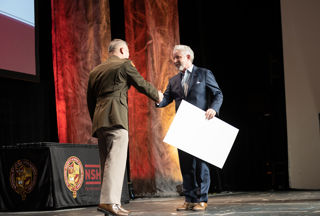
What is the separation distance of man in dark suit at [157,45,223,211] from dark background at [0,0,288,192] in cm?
255

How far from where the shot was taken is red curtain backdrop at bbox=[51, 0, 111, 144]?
16.7 ft

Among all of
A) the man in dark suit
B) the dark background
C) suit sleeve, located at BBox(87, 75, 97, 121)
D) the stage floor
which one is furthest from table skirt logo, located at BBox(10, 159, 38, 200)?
the dark background

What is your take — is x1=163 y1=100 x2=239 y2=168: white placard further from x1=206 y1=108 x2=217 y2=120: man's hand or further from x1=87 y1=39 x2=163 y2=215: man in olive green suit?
x1=87 y1=39 x2=163 y2=215: man in olive green suit

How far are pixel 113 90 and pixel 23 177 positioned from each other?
56.7 inches

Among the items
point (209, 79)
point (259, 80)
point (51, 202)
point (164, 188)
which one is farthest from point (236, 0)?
point (51, 202)

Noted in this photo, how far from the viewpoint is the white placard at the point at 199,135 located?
9.67ft

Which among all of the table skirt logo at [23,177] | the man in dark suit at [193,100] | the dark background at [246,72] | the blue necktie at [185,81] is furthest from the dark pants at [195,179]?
the dark background at [246,72]

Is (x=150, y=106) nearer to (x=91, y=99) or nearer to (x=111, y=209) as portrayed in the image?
(x=91, y=99)

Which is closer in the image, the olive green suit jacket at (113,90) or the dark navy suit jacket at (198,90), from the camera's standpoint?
the olive green suit jacket at (113,90)

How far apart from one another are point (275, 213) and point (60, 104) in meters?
3.15

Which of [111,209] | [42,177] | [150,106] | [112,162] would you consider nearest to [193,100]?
[112,162]

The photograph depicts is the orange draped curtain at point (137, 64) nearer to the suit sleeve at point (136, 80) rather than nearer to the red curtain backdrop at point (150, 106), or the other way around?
the red curtain backdrop at point (150, 106)

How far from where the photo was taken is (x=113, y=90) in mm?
2678

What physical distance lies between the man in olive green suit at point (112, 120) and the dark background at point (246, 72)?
10.3 feet
